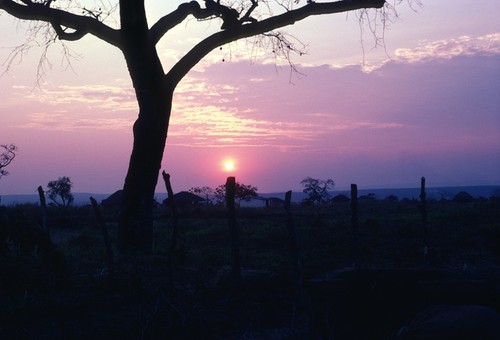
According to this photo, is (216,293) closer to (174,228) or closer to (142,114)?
(174,228)

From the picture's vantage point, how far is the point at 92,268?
1279 cm

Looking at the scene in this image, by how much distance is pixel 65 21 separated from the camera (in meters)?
15.6

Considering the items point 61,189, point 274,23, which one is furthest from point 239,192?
point 274,23

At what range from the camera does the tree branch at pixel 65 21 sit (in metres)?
15.4

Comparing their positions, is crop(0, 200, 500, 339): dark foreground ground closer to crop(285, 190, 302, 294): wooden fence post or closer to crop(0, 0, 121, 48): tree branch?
crop(285, 190, 302, 294): wooden fence post

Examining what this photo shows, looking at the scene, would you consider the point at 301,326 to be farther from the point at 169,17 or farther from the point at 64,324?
the point at 169,17

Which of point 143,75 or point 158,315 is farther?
point 143,75

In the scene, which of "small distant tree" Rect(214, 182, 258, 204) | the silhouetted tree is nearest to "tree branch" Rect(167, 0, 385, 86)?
the silhouetted tree

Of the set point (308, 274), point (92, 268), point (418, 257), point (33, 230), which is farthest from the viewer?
point (418, 257)

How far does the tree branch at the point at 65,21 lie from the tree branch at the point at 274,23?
192 centimetres

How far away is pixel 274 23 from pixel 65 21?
492 centimetres

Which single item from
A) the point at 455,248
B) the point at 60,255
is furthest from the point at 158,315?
the point at 455,248

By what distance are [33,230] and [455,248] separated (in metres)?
13.4

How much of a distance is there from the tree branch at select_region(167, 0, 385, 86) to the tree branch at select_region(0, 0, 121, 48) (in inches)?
75.7
